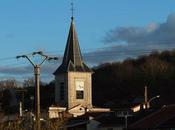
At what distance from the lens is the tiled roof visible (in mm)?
66562

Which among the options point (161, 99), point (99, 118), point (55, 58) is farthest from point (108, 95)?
point (55, 58)

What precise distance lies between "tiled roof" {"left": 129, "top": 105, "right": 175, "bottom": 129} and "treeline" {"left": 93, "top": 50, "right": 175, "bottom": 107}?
38.6 m

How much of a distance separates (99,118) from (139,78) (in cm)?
4620

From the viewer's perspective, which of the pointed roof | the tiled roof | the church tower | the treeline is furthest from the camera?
the treeline

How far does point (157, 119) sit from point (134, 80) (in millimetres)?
60279

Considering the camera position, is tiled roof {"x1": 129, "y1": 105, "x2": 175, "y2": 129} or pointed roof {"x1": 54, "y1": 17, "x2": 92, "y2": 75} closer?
tiled roof {"x1": 129, "y1": 105, "x2": 175, "y2": 129}

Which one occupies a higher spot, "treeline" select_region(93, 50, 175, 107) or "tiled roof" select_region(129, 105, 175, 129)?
"treeline" select_region(93, 50, 175, 107)

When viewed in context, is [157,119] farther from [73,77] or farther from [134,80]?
[134,80]

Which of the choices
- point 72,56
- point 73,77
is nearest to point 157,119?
point 73,77

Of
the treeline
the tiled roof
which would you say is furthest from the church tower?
the tiled roof

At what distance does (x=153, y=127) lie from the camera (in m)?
65.8

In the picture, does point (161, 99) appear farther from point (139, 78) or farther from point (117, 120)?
point (117, 120)

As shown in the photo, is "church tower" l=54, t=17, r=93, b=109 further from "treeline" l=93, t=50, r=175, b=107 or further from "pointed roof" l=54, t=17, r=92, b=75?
"treeline" l=93, t=50, r=175, b=107

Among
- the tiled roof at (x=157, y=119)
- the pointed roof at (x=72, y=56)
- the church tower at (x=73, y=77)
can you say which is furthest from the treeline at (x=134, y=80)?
the tiled roof at (x=157, y=119)
